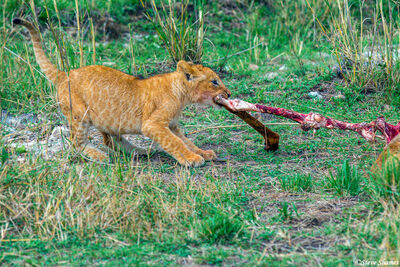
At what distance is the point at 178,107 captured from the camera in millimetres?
5117

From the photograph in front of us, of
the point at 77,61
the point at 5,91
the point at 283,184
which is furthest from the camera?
the point at 77,61

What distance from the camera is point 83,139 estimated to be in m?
5.11

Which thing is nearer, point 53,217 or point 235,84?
point 53,217

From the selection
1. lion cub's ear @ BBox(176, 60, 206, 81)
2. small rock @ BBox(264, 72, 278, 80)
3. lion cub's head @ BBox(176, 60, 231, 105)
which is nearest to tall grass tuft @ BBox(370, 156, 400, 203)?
lion cub's head @ BBox(176, 60, 231, 105)

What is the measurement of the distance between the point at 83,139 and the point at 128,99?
1.90 ft

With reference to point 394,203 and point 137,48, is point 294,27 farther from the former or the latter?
point 394,203

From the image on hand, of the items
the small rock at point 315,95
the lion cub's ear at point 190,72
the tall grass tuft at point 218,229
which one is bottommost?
the small rock at point 315,95

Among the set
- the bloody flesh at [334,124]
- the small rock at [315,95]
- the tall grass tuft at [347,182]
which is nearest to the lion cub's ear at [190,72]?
the bloody flesh at [334,124]

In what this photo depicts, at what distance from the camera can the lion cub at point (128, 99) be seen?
16.4ft

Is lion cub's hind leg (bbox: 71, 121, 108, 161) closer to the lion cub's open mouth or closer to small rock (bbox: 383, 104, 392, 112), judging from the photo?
the lion cub's open mouth

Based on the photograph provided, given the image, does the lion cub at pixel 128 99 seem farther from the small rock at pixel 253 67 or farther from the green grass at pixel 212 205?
the small rock at pixel 253 67

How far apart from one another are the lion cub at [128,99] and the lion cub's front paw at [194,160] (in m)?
0.14

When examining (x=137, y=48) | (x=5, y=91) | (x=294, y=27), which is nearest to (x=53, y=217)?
(x=5, y=91)

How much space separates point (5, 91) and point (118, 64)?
176 cm
